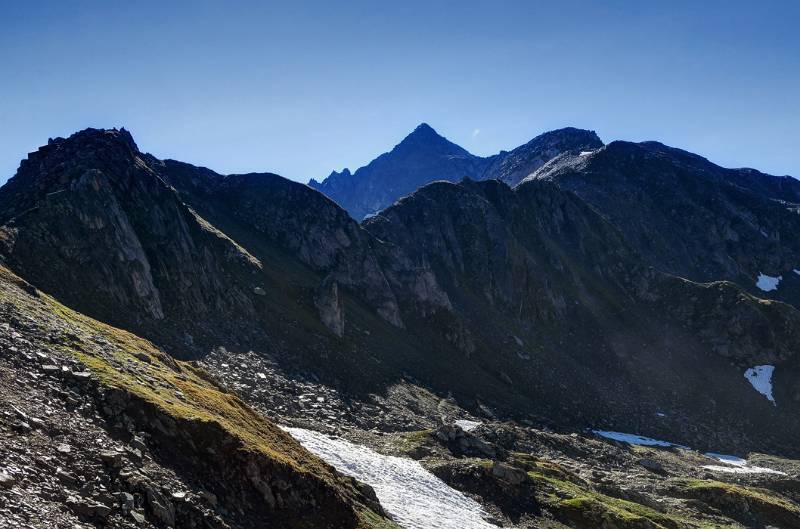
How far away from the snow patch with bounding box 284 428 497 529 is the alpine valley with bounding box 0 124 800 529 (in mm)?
281

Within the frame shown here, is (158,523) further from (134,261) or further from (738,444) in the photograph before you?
(738,444)

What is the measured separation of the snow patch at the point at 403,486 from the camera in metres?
38.0

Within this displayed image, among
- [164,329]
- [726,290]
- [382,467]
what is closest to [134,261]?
[164,329]

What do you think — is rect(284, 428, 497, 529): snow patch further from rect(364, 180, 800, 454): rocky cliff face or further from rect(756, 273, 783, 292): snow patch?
rect(756, 273, 783, 292): snow patch

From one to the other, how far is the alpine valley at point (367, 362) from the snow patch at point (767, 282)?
609mm

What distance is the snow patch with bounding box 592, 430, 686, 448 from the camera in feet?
281

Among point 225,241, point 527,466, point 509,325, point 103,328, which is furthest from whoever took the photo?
point 509,325

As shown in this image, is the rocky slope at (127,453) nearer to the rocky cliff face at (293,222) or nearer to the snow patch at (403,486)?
the snow patch at (403,486)

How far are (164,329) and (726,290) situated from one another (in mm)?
125934

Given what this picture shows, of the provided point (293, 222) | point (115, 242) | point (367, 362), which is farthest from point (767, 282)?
point (115, 242)

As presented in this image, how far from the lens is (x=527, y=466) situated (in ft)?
174

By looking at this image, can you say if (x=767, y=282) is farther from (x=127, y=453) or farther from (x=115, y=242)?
(x=127, y=453)

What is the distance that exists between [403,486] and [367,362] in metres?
36.6

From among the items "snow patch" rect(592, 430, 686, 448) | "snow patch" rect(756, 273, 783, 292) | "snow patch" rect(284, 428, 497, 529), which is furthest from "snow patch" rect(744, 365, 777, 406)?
"snow patch" rect(284, 428, 497, 529)
